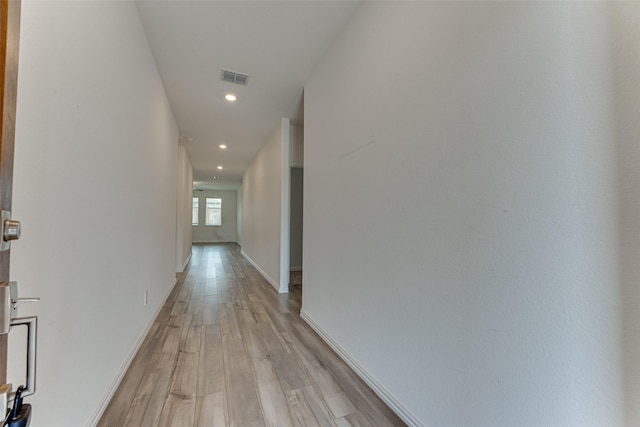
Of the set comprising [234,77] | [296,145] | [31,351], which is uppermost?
[234,77]

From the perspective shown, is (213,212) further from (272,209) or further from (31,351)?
(31,351)

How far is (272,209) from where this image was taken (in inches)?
176

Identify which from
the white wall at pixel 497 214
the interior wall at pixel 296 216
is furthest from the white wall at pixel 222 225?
the white wall at pixel 497 214

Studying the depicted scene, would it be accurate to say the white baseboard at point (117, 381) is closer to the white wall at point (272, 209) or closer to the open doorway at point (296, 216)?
the white wall at point (272, 209)

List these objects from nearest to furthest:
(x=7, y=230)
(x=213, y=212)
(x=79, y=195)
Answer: (x=7, y=230)
(x=79, y=195)
(x=213, y=212)

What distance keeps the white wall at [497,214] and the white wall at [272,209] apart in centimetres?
228

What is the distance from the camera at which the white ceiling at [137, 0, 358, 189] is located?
1.87 metres

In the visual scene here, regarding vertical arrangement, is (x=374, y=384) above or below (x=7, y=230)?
below

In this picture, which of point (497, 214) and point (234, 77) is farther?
point (234, 77)

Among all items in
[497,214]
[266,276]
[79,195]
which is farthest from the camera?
[266,276]

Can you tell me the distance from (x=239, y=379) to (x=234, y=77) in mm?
2826

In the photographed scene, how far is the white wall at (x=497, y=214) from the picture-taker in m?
0.69

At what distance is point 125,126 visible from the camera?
1714mm

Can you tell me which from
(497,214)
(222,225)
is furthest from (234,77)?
(222,225)
